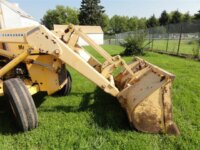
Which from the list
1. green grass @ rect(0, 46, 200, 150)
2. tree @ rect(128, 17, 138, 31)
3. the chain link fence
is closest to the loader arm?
green grass @ rect(0, 46, 200, 150)

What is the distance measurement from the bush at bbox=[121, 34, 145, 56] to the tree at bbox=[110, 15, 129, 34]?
76.2 metres

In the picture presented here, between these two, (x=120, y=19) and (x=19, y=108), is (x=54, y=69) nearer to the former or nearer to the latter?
(x=19, y=108)

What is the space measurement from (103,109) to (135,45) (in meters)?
10.5

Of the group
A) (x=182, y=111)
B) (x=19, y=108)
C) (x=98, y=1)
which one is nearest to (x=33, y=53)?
(x=19, y=108)

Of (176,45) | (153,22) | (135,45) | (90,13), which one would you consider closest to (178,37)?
(176,45)

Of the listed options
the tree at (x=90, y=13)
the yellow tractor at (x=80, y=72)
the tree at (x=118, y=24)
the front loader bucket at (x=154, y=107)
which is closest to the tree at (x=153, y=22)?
the tree at (x=118, y=24)

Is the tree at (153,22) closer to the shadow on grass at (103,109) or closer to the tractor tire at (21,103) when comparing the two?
the shadow on grass at (103,109)

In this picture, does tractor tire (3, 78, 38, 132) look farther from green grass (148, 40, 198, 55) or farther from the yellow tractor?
green grass (148, 40, 198, 55)

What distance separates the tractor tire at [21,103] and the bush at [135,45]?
11426mm

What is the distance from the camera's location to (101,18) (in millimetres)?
76750

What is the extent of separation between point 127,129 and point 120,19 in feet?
306

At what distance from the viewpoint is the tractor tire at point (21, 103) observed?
3494 millimetres

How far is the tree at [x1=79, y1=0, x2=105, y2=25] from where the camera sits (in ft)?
246

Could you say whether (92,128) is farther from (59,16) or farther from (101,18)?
(59,16)
